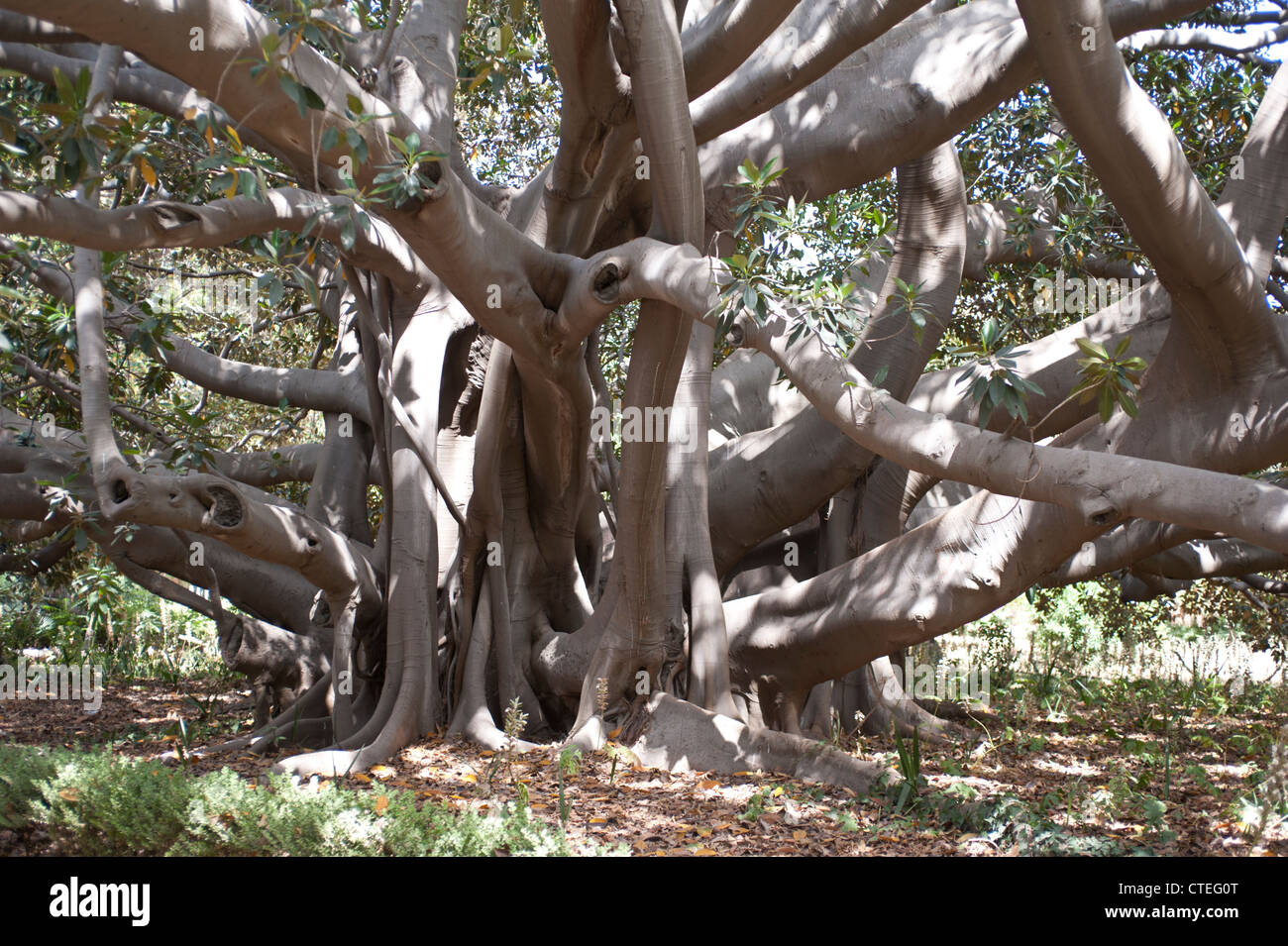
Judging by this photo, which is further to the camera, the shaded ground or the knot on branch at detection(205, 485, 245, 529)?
the knot on branch at detection(205, 485, 245, 529)

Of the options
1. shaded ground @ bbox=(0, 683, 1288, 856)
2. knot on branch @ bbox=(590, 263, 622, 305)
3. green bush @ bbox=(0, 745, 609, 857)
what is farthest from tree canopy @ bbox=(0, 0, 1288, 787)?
green bush @ bbox=(0, 745, 609, 857)

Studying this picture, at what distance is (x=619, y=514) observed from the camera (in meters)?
5.57

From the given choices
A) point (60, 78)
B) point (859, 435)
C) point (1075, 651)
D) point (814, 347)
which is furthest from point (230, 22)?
point (1075, 651)

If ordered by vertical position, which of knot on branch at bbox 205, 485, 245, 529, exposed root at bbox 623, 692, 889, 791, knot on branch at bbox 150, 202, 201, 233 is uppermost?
knot on branch at bbox 150, 202, 201, 233

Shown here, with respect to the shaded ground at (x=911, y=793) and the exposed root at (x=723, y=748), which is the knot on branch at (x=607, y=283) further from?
the exposed root at (x=723, y=748)

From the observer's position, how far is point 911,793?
15.1 feet

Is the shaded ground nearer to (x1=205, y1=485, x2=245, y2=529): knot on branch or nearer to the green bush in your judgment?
the green bush

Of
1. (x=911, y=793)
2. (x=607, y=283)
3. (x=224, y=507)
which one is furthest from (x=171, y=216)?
(x=911, y=793)

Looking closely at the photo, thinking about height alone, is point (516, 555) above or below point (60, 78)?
below

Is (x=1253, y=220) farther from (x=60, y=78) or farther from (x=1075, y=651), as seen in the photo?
(x=1075, y=651)

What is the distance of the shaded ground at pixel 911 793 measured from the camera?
413 cm

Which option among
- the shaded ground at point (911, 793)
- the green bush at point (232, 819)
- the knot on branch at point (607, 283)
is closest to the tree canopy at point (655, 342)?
the knot on branch at point (607, 283)

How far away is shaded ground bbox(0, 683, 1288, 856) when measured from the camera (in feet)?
13.6
